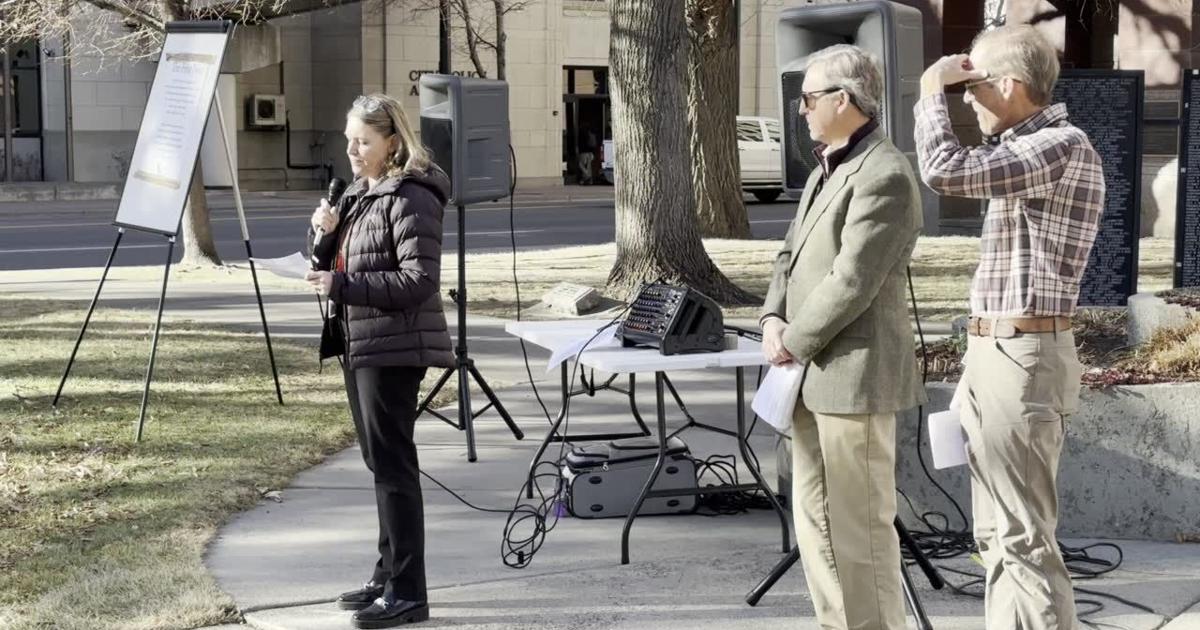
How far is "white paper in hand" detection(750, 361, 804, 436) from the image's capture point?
14.5 ft

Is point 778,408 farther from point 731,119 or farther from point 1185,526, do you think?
point 731,119

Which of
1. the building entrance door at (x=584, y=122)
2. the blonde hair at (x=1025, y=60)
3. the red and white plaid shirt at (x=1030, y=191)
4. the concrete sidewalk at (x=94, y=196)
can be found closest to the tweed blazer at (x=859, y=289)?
the red and white plaid shirt at (x=1030, y=191)

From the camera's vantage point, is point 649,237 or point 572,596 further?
point 649,237

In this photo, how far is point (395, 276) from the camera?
518 cm

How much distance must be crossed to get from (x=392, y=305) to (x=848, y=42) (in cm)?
273

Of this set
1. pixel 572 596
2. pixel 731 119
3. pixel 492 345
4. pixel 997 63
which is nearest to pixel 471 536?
pixel 572 596

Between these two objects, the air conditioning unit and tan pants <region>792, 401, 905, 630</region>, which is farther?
the air conditioning unit

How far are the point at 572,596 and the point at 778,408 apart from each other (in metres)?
1.53

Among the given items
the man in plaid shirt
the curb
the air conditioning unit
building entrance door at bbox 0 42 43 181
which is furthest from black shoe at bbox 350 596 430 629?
the air conditioning unit

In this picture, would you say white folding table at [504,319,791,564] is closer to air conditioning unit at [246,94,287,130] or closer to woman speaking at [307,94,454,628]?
woman speaking at [307,94,454,628]

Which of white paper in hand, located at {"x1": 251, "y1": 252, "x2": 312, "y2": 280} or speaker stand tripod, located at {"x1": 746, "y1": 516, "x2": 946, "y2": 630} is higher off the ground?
white paper in hand, located at {"x1": 251, "y1": 252, "x2": 312, "y2": 280}

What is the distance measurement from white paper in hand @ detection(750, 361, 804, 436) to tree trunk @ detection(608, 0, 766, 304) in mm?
9219

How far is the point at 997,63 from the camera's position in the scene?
4.21 meters

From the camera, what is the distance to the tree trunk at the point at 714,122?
20.5m
